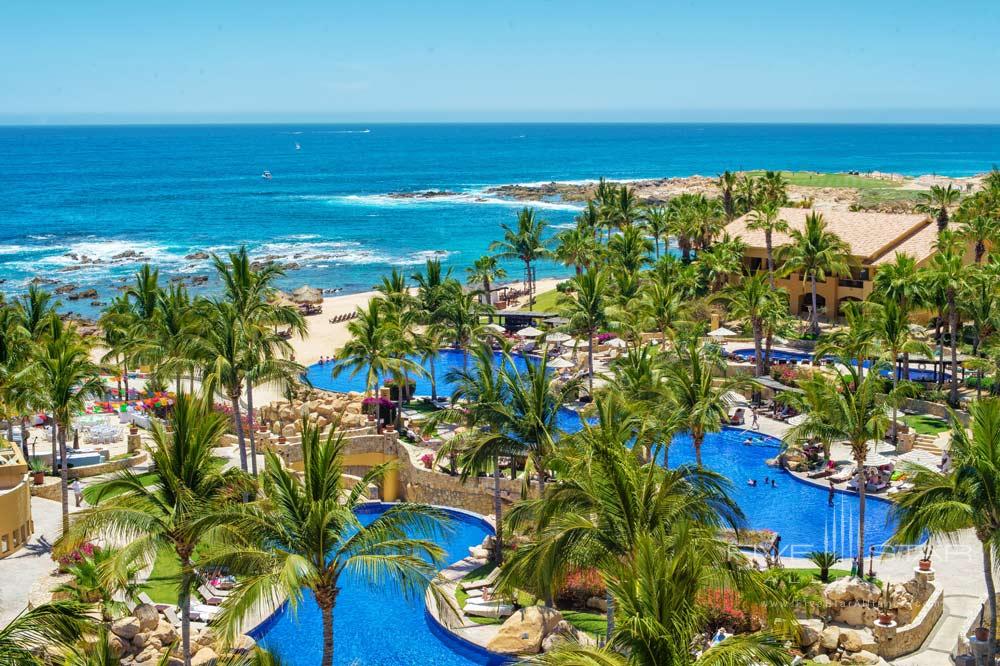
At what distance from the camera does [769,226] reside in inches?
2135

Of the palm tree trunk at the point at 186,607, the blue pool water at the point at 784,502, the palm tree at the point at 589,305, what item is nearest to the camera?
the palm tree trunk at the point at 186,607

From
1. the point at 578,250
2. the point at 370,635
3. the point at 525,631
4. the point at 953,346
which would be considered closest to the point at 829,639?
A: the point at 525,631

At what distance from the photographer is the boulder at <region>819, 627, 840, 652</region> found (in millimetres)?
21594

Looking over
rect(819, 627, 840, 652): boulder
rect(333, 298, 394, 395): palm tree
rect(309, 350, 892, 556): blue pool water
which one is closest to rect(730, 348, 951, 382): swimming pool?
rect(309, 350, 892, 556): blue pool water

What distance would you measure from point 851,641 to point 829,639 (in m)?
0.48

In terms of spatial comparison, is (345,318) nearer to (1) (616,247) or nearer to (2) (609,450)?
(1) (616,247)

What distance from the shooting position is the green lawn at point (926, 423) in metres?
37.0

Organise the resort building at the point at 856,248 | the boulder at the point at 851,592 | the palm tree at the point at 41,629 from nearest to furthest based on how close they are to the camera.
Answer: the palm tree at the point at 41,629 < the boulder at the point at 851,592 < the resort building at the point at 856,248

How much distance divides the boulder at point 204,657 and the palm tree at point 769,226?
37.5 metres

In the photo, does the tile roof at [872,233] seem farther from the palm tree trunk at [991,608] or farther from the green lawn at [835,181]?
the green lawn at [835,181]

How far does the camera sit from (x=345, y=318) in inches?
2532

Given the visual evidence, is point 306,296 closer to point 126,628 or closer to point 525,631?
point 126,628

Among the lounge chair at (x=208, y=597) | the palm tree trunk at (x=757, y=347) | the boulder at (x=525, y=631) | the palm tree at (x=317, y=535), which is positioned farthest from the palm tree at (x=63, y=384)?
the palm tree trunk at (x=757, y=347)

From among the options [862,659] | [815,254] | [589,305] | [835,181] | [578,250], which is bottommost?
[862,659]
